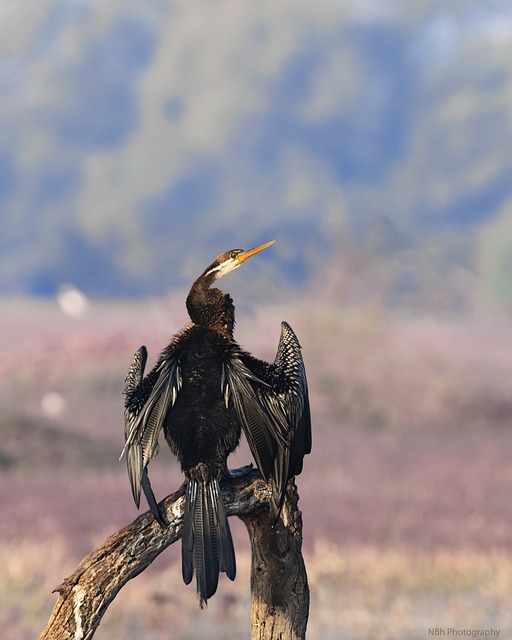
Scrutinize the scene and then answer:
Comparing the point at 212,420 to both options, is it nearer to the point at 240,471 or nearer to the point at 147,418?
the point at 147,418

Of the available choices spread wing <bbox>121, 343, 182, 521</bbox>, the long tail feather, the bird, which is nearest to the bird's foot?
the bird

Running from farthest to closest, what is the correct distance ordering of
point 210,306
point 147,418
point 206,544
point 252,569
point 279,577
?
1. point 252,569
2. point 279,577
3. point 210,306
4. point 147,418
5. point 206,544

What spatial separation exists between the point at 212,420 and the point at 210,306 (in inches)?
31.5

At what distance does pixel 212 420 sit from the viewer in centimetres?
575

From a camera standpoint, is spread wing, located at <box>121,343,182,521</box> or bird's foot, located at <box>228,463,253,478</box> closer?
spread wing, located at <box>121,343,182,521</box>

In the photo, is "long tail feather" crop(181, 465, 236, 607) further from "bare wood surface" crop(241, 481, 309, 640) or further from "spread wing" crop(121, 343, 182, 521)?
"bare wood surface" crop(241, 481, 309, 640)

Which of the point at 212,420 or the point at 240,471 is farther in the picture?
the point at 240,471

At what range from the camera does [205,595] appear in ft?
17.7

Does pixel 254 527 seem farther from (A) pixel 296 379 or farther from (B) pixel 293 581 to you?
(A) pixel 296 379

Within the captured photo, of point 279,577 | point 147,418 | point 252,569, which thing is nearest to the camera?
point 147,418

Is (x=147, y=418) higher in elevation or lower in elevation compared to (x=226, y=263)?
lower

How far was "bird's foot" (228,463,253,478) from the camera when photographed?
6.00 meters

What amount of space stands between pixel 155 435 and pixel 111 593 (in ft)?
3.37

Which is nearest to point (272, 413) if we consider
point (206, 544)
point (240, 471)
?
point (240, 471)
